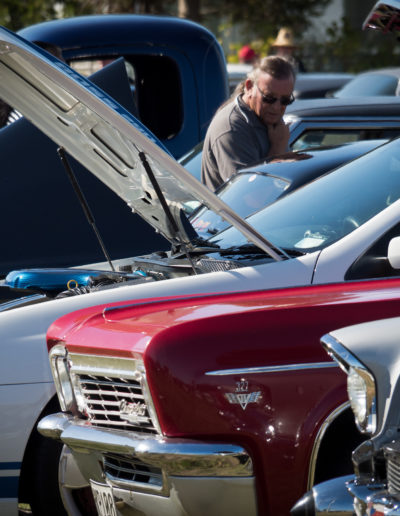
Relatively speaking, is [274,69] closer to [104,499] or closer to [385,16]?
[385,16]

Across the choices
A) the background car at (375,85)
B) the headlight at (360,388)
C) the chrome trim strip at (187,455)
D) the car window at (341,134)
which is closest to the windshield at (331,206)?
the chrome trim strip at (187,455)

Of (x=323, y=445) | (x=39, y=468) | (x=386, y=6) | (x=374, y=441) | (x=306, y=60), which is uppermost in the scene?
(x=386, y=6)

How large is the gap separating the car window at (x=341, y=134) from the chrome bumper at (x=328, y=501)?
14.7ft

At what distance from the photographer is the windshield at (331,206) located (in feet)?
14.8

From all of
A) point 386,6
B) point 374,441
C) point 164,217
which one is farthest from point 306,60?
point 374,441

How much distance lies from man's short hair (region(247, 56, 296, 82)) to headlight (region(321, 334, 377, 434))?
372cm

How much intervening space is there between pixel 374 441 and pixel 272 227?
7.22 feet

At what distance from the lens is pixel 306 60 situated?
3041cm

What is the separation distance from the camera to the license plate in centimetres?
340

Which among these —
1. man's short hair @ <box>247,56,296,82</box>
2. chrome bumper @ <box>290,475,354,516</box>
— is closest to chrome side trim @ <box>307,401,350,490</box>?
chrome bumper @ <box>290,475,354,516</box>

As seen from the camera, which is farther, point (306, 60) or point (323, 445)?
point (306, 60)

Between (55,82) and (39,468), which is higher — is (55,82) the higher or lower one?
the higher one

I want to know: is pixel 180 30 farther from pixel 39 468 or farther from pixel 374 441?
pixel 374 441

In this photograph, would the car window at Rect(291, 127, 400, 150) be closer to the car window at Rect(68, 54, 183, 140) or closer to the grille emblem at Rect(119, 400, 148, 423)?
the car window at Rect(68, 54, 183, 140)
